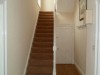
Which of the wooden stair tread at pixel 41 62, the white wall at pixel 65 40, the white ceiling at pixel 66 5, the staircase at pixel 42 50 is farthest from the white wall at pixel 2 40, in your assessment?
the white wall at pixel 65 40

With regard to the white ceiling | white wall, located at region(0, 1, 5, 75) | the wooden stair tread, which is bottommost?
the wooden stair tread

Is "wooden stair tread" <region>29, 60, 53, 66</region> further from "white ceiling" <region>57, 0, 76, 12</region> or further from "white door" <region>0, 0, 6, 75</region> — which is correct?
"white ceiling" <region>57, 0, 76, 12</region>

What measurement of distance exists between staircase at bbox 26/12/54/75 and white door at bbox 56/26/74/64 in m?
0.82

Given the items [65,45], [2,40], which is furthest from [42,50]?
[2,40]

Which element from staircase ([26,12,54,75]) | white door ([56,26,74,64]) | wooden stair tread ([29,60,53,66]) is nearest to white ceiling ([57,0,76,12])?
staircase ([26,12,54,75])

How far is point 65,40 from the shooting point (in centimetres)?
734

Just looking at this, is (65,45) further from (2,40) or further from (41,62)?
(2,40)

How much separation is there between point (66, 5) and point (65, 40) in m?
1.59

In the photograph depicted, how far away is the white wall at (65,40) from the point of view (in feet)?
24.1

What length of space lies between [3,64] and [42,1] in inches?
252

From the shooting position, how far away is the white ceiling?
22.4 ft

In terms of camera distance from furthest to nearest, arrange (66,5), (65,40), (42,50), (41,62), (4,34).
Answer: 1. (65,40)
2. (66,5)
3. (42,50)
4. (41,62)
5. (4,34)

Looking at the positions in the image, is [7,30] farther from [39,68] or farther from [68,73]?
[68,73]

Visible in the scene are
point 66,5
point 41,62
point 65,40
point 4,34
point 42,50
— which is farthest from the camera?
point 65,40
